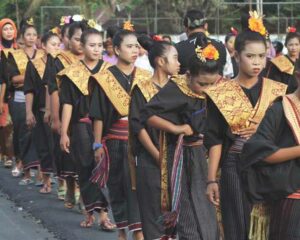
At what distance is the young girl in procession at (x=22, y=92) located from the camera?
11.7 metres

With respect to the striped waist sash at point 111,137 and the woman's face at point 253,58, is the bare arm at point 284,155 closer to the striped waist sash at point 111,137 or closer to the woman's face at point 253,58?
the woman's face at point 253,58

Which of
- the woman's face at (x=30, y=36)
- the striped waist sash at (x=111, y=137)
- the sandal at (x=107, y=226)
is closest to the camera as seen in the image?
the striped waist sash at (x=111, y=137)

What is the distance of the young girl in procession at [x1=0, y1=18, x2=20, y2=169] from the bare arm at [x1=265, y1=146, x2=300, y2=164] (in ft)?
26.8

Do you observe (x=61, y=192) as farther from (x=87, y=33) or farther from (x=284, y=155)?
(x=284, y=155)

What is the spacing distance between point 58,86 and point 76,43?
0.48 m

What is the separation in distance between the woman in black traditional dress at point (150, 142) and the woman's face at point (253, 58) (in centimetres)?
143

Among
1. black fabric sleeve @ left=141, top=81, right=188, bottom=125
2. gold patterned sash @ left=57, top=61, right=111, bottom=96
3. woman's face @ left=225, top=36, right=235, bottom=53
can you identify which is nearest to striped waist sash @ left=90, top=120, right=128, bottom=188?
gold patterned sash @ left=57, top=61, right=111, bottom=96

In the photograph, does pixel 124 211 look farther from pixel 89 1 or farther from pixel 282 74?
pixel 89 1

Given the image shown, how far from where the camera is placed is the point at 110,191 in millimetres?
7859

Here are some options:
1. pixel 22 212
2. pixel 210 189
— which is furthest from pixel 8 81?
pixel 210 189

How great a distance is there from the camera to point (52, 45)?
36.8 ft

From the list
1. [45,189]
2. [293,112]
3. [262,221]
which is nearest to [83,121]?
[45,189]

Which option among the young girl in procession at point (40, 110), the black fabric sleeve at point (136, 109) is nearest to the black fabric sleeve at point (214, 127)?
the black fabric sleeve at point (136, 109)

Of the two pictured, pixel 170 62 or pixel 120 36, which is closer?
pixel 170 62
